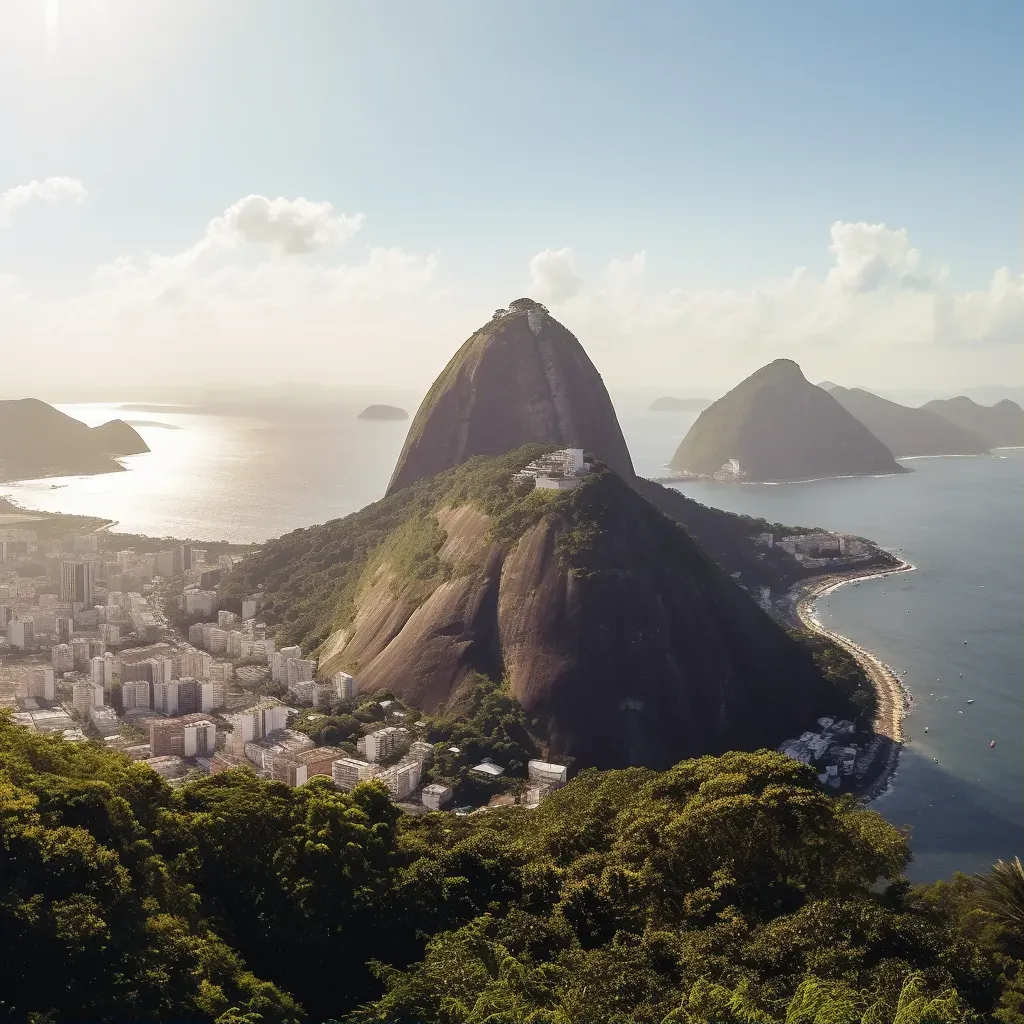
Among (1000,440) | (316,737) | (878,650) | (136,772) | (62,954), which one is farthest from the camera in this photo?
(1000,440)

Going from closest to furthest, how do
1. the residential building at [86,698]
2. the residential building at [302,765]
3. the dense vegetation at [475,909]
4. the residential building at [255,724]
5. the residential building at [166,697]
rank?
the dense vegetation at [475,909] → the residential building at [302,765] → the residential building at [255,724] → the residential building at [86,698] → the residential building at [166,697]

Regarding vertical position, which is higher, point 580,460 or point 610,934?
point 580,460

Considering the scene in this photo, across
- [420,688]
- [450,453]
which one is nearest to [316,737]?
[420,688]

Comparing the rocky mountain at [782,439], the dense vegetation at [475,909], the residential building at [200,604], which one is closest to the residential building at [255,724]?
the dense vegetation at [475,909]

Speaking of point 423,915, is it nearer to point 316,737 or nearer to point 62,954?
point 62,954

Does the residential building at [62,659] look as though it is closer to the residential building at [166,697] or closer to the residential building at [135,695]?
the residential building at [135,695]

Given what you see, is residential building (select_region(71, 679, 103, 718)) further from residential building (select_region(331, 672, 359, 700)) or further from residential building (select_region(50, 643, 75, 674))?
residential building (select_region(331, 672, 359, 700))

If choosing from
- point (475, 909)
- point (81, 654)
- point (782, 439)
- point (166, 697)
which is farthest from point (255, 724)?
point (782, 439)
